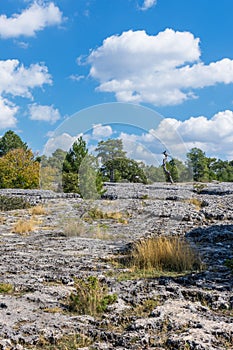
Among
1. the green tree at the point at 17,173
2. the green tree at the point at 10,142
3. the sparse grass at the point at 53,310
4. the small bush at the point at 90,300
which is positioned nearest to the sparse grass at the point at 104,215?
the small bush at the point at 90,300

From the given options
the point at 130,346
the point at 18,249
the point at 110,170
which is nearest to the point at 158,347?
the point at 130,346

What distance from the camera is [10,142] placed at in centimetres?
7175

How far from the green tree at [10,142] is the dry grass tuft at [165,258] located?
214 feet

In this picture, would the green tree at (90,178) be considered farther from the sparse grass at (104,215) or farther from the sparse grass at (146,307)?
the sparse grass at (146,307)

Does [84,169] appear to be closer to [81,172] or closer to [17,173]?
[81,172]

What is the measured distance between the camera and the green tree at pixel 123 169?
784 inches

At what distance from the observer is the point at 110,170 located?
21.5m

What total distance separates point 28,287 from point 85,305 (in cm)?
135

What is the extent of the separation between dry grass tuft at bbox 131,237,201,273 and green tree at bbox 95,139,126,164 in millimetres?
9501

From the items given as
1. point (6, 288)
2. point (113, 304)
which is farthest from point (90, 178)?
point (113, 304)

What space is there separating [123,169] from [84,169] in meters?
2.17

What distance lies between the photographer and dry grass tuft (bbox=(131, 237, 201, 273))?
775cm

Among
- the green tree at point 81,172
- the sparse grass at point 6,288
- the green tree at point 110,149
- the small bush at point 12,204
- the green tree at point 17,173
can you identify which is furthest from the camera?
the green tree at point 17,173

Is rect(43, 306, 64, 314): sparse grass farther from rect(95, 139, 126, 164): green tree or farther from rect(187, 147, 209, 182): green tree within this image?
rect(187, 147, 209, 182): green tree
